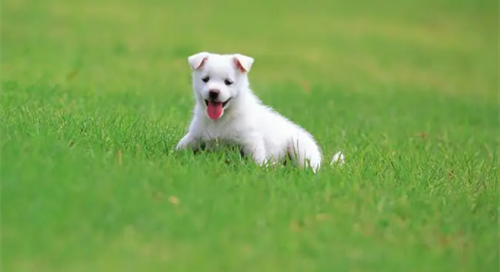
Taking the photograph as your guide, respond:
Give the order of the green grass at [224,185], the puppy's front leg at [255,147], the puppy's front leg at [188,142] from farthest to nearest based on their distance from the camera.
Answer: the puppy's front leg at [188,142]
the puppy's front leg at [255,147]
the green grass at [224,185]

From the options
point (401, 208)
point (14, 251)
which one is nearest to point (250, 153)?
point (401, 208)

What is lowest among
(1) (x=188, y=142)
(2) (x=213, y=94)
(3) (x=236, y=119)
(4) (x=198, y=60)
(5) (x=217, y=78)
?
(1) (x=188, y=142)

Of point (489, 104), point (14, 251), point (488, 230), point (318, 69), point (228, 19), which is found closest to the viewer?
point (14, 251)

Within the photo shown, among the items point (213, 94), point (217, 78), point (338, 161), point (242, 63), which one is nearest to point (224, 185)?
point (213, 94)

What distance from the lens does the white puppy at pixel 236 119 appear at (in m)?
6.81

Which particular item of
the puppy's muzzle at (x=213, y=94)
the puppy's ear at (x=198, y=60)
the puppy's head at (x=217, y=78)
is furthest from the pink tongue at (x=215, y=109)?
the puppy's ear at (x=198, y=60)

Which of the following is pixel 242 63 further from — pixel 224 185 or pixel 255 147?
pixel 224 185

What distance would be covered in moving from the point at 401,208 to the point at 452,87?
46.5ft

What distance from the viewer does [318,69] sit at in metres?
19.5

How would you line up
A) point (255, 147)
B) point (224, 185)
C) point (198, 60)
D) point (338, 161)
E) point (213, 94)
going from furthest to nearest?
point (338, 161) → point (255, 147) → point (198, 60) → point (213, 94) → point (224, 185)

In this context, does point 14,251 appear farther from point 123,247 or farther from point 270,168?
point 270,168

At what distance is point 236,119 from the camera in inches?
278

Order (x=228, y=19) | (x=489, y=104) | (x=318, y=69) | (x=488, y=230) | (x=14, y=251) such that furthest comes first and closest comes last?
1. (x=228, y=19)
2. (x=318, y=69)
3. (x=489, y=104)
4. (x=488, y=230)
5. (x=14, y=251)

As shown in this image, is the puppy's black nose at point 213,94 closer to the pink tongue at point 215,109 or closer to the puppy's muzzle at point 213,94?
the puppy's muzzle at point 213,94
